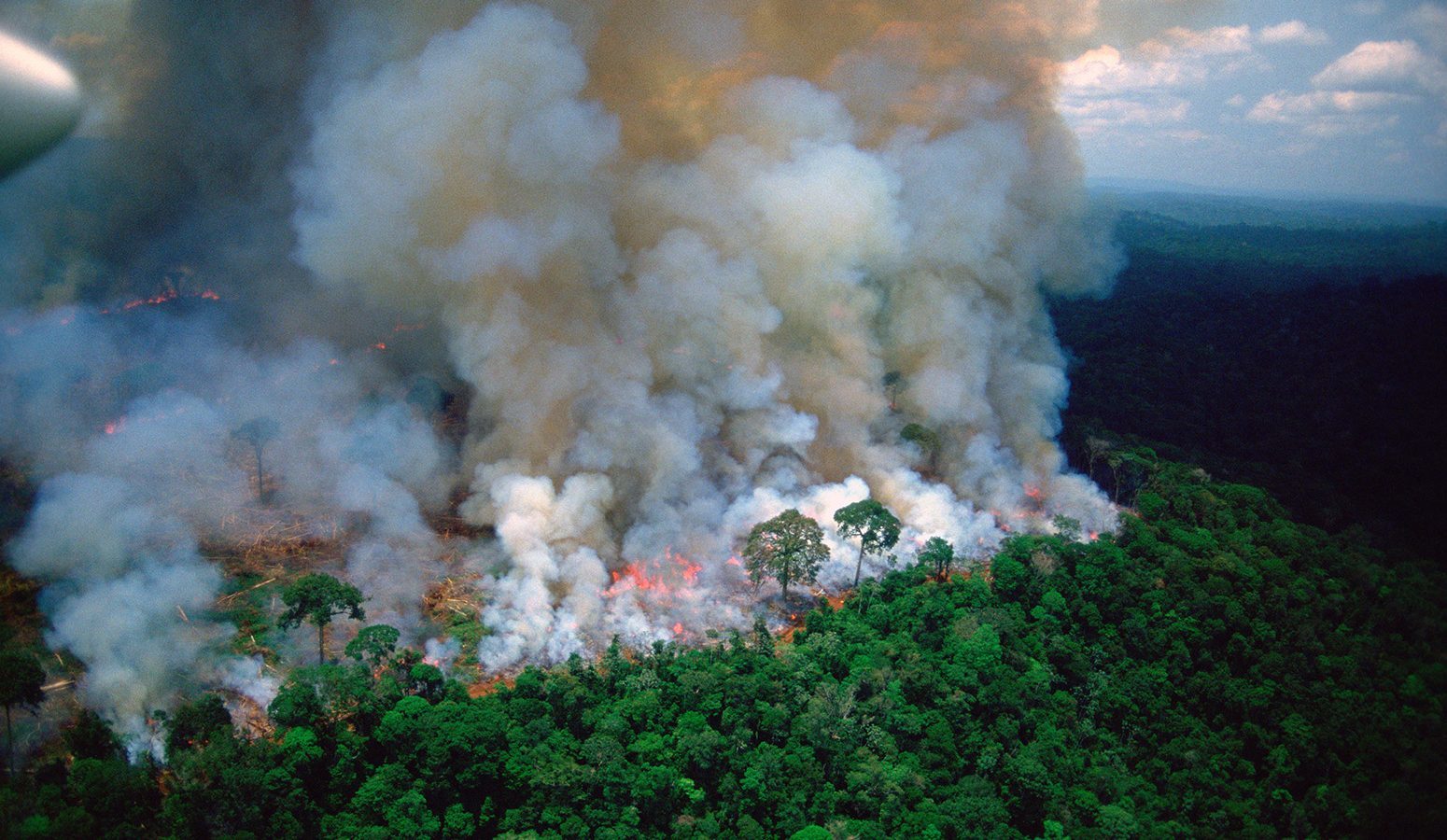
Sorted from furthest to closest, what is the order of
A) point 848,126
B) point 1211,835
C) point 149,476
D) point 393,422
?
point 848,126 < point 393,422 < point 149,476 < point 1211,835

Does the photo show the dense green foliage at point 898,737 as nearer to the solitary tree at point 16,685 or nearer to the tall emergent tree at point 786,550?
the solitary tree at point 16,685

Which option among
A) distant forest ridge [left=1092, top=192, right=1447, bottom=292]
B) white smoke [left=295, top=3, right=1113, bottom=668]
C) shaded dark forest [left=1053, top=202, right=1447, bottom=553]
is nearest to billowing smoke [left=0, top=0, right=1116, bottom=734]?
white smoke [left=295, top=3, right=1113, bottom=668]

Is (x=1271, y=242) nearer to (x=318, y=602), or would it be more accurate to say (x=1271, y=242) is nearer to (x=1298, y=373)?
(x=1298, y=373)

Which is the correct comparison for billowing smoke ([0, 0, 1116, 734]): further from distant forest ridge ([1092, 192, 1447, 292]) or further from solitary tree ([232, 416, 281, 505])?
distant forest ridge ([1092, 192, 1447, 292])

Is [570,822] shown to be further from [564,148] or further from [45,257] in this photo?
[45,257]


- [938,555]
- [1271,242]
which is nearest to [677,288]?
[938,555]

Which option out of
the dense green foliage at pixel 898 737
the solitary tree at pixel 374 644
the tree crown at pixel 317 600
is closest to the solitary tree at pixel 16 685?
the dense green foliage at pixel 898 737

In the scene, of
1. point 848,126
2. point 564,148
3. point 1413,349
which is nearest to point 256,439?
point 564,148

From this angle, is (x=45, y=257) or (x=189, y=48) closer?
(x=45, y=257)
